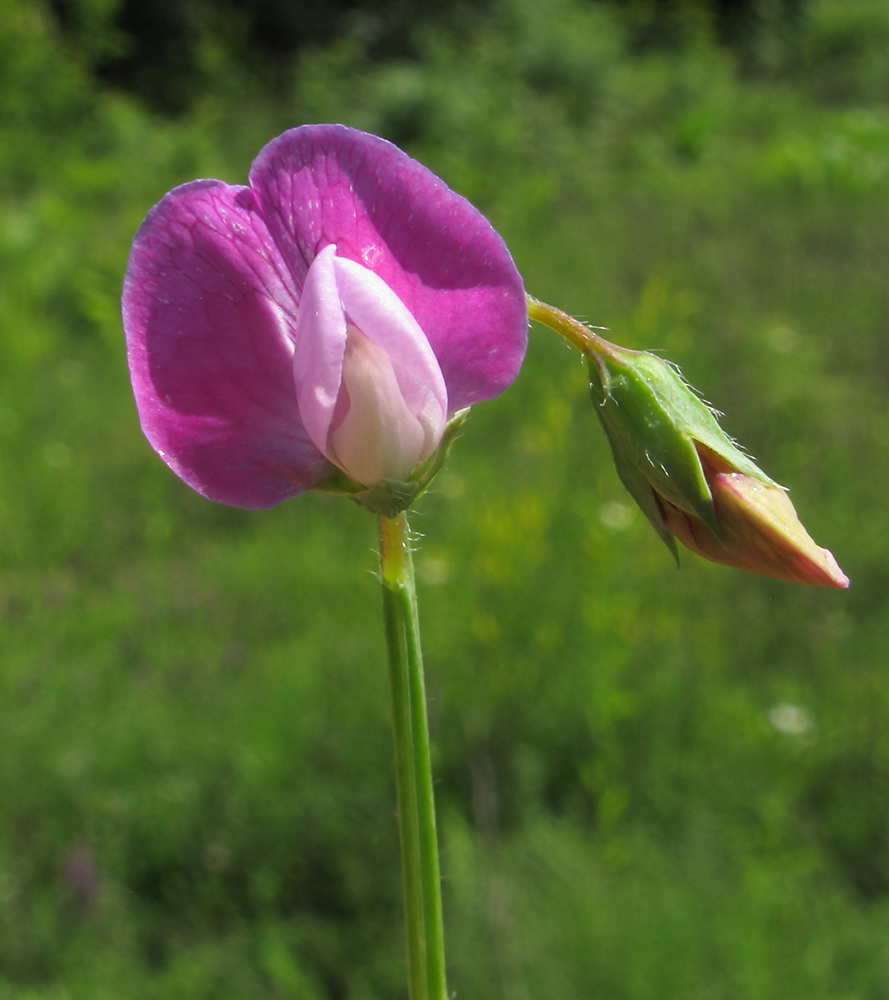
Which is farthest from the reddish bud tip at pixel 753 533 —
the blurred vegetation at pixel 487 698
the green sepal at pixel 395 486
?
the blurred vegetation at pixel 487 698

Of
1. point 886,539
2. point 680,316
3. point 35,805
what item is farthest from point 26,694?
point 680,316

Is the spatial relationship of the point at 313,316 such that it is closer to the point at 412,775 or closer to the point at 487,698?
the point at 412,775

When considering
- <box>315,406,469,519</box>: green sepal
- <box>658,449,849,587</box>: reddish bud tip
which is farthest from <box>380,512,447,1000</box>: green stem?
<box>658,449,849,587</box>: reddish bud tip

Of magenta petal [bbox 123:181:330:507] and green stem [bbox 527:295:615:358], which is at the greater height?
green stem [bbox 527:295:615:358]

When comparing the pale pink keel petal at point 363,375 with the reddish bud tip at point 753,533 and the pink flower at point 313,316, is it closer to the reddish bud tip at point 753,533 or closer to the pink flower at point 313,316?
the pink flower at point 313,316

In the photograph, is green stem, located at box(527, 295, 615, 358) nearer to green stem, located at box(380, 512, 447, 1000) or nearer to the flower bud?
the flower bud

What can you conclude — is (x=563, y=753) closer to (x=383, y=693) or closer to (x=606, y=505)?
(x=383, y=693)
